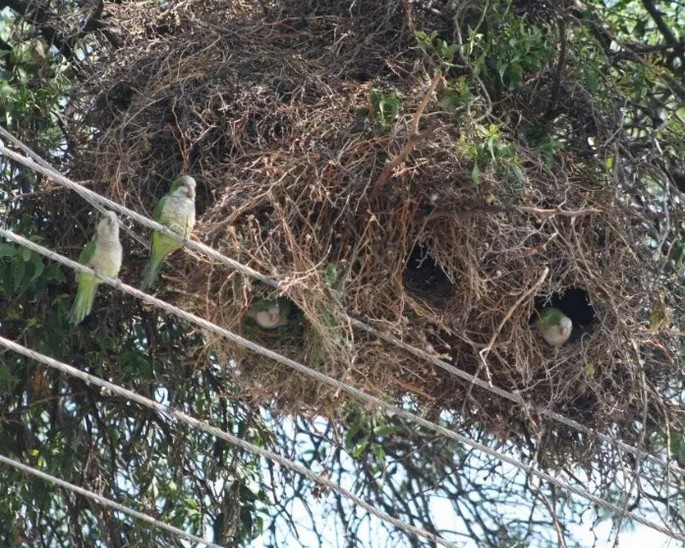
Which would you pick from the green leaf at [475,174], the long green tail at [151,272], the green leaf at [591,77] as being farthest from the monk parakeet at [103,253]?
the green leaf at [591,77]

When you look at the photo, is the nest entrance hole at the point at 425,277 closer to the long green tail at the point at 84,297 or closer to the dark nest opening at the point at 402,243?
the dark nest opening at the point at 402,243

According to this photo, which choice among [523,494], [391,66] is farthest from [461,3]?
[523,494]

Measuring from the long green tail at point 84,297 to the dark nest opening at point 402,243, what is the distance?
12.0 inches

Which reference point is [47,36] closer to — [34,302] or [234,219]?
[34,302]

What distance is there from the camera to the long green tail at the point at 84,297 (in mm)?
4957

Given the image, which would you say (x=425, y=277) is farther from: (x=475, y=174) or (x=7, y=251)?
(x=7, y=251)

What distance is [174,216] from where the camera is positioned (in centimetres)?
463

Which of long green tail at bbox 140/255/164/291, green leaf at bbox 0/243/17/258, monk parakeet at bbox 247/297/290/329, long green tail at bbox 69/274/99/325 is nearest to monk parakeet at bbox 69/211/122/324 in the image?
long green tail at bbox 69/274/99/325

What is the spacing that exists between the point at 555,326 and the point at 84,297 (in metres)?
1.74

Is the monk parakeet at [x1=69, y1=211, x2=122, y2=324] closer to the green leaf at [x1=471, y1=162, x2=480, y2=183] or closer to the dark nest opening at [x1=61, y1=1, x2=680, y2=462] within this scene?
the dark nest opening at [x1=61, y1=1, x2=680, y2=462]

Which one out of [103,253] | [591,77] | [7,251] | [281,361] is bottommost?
[281,361]

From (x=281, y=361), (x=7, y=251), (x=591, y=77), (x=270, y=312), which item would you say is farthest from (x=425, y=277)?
(x=7, y=251)

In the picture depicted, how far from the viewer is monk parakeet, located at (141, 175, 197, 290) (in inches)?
183

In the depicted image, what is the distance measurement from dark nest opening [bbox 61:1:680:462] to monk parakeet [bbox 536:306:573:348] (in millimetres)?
54
